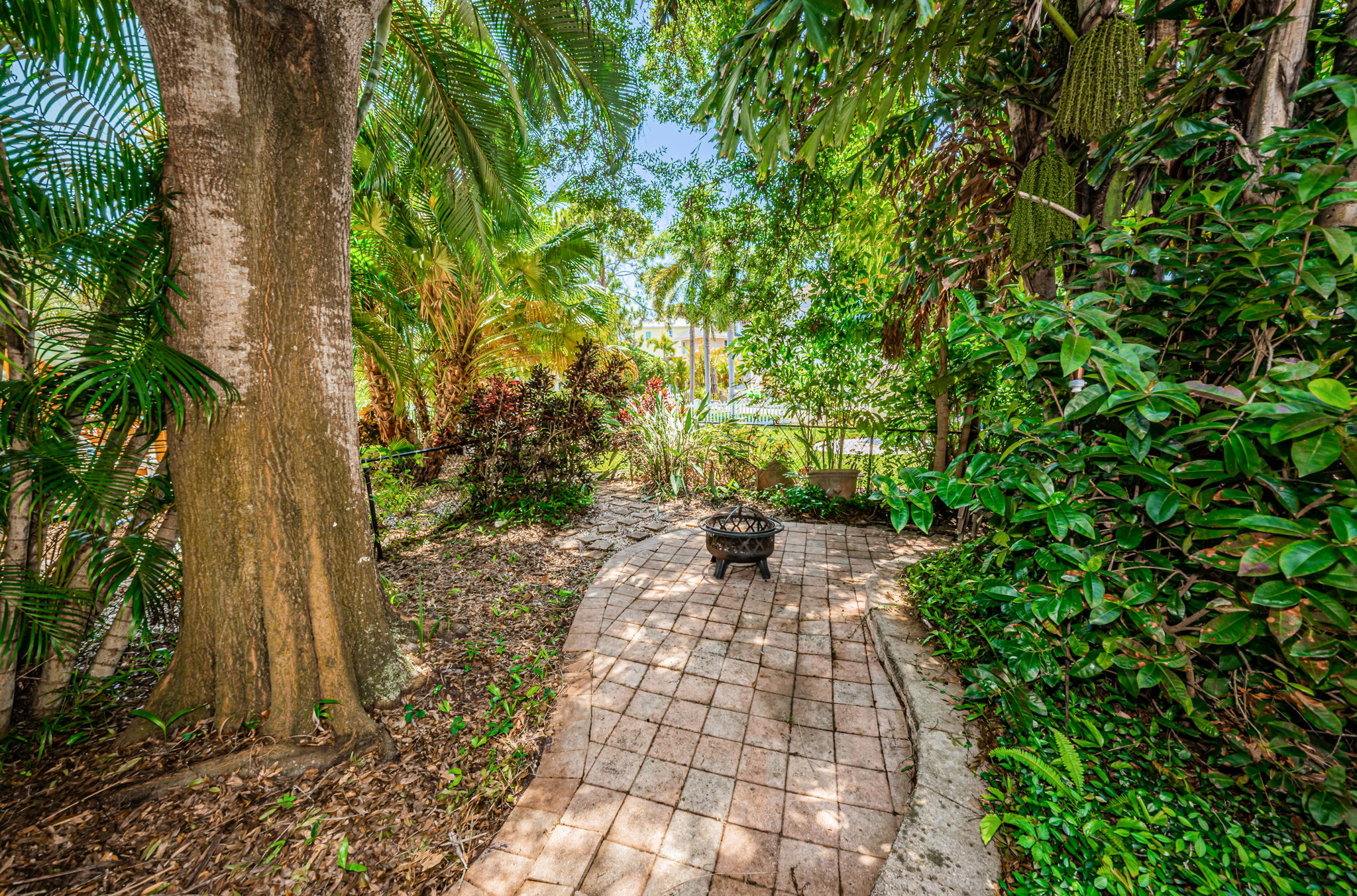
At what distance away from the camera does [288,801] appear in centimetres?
177

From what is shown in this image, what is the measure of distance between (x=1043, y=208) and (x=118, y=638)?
4697mm

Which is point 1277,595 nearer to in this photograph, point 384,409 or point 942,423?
point 942,423

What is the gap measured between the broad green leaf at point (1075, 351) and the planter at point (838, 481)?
433 centimetres

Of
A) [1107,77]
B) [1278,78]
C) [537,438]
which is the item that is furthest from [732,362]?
[1278,78]

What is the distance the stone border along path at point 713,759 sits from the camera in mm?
1603

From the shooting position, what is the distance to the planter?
555cm

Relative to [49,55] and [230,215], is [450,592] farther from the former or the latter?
[49,55]

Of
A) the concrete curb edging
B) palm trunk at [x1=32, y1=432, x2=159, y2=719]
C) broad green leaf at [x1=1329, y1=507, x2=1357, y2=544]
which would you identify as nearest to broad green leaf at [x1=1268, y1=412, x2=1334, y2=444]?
broad green leaf at [x1=1329, y1=507, x2=1357, y2=544]

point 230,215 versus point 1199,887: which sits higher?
point 230,215

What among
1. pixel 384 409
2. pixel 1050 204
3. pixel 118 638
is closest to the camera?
pixel 1050 204

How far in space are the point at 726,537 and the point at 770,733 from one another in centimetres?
158

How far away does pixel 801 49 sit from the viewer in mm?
2119

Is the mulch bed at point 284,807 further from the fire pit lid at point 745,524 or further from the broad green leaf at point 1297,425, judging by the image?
the broad green leaf at point 1297,425

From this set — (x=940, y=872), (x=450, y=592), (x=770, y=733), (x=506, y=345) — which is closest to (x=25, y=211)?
(x=450, y=592)
